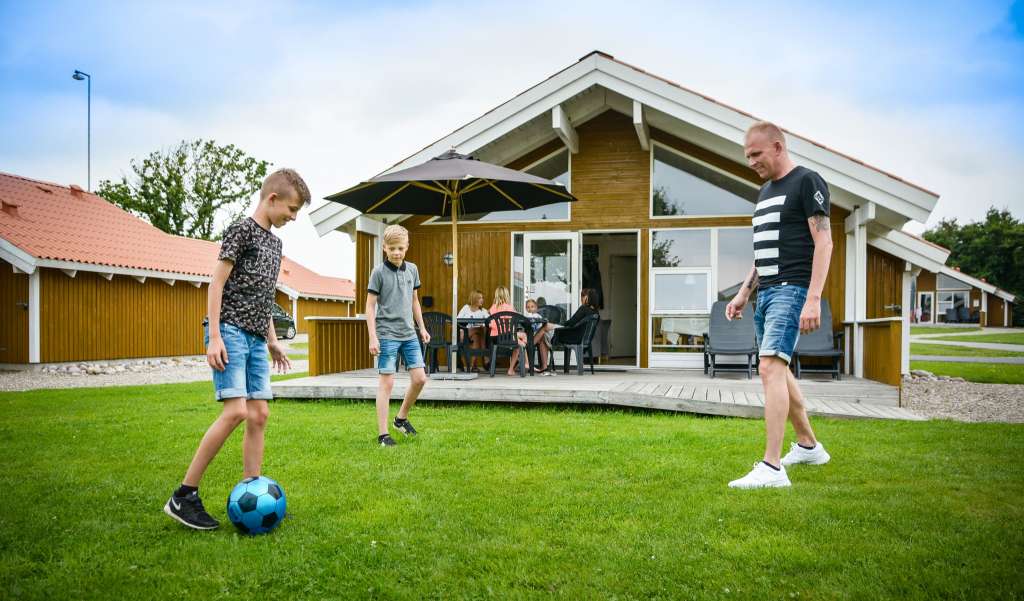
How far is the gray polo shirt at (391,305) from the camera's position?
438 centimetres

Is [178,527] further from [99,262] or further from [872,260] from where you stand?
[99,262]

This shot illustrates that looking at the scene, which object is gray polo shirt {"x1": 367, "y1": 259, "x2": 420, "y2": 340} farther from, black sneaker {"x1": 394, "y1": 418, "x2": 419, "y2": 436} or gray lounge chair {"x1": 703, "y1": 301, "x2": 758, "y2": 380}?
gray lounge chair {"x1": 703, "y1": 301, "x2": 758, "y2": 380}

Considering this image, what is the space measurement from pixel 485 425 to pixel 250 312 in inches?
113

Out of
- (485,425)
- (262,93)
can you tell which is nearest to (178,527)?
(485,425)

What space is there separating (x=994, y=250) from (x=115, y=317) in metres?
48.9

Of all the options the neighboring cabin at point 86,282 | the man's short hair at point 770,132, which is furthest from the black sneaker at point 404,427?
the neighboring cabin at point 86,282

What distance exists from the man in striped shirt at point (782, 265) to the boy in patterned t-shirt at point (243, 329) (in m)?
2.36

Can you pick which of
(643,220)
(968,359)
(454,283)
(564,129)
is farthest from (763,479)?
(968,359)

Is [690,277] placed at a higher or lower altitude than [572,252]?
lower

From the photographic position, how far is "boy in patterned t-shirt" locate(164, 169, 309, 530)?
261cm

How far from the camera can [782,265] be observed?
3.30 m

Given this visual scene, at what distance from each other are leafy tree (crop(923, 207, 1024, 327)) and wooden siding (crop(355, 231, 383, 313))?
38123 mm

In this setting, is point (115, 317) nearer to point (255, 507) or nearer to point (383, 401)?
point (383, 401)

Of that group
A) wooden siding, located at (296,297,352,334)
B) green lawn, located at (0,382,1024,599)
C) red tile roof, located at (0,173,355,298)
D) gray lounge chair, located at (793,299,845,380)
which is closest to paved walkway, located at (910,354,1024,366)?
gray lounge chair, located at (793,299,845,380)
